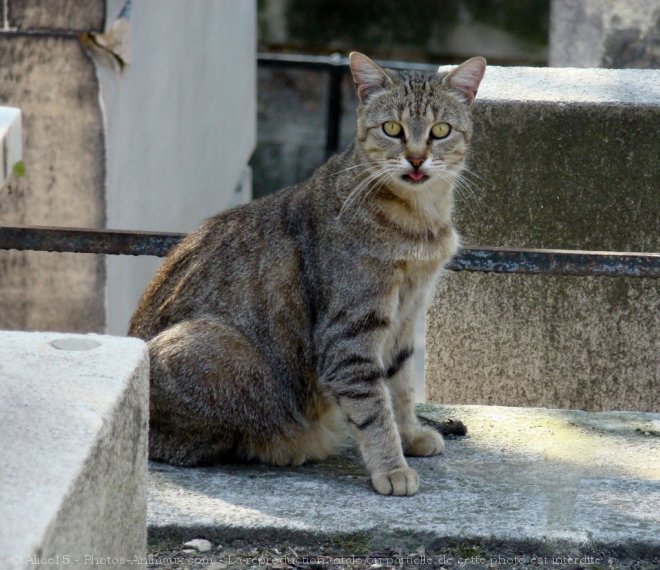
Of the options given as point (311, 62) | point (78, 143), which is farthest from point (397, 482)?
point (311, 62)

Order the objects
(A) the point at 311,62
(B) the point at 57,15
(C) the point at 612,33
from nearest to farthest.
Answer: (B) the point at 57,15 < (C) the point at 612,33 < (A) the point at 311,62

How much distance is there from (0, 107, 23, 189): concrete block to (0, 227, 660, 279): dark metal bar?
134 cm

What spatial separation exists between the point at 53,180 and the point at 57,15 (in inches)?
27.1

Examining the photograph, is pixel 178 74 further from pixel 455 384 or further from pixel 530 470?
pixel 530 470

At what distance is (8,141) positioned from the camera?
2197mm

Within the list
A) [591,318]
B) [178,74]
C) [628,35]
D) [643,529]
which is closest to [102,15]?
[178,74]

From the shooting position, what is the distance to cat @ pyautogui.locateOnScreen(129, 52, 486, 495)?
3262 millimetres

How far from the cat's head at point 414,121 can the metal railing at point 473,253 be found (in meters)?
0.28

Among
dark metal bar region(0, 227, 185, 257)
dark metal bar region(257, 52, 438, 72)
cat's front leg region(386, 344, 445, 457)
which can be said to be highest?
dark metal bar region(257, 52, 438, 72)

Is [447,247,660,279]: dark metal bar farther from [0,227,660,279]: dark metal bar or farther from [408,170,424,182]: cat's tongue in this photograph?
[408,170,424,182]: cat's tongue

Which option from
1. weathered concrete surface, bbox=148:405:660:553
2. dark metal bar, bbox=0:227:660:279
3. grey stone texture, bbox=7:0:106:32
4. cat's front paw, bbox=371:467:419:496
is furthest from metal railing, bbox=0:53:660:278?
grey stone texture, bbox=7:0:106:32

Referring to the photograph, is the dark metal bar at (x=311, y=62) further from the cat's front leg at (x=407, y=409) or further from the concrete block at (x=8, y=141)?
the concrete block at (x=8, y=141)

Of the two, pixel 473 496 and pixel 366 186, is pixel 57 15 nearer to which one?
pixel 366 186

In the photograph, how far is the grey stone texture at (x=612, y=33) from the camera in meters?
7.95
